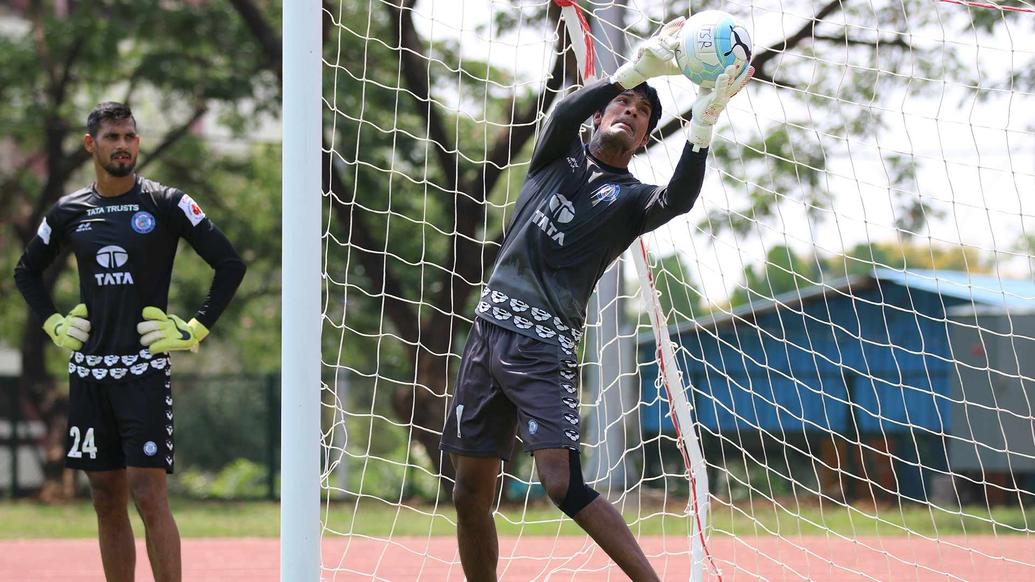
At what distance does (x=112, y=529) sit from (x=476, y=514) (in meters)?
1.53

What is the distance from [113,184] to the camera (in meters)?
4.96

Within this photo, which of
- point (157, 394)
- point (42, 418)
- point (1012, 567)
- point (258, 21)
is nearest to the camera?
point (157, 394)

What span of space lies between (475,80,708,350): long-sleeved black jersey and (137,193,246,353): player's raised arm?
1219 millimetres

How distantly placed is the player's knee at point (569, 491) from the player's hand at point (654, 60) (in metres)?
1.37

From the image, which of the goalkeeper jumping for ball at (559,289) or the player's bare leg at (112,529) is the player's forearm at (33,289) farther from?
the goalkeeper jumping for ball at (559,289)

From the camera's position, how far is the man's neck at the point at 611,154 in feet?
15.0

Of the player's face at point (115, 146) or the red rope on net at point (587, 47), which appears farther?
the red rope on net at point (587, 47)

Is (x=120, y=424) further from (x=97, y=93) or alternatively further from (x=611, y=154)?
(x=97, y=93)

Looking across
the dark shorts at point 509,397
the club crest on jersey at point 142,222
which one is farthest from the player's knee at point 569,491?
the club crest on jersey at point 142,222

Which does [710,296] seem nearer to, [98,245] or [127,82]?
[98,245]

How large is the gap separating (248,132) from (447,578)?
1059 centimetres

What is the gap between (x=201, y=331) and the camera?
4.99 meters

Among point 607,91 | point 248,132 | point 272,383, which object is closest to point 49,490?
point 272,383

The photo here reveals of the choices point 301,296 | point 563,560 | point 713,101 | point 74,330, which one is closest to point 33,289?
point 74,330
